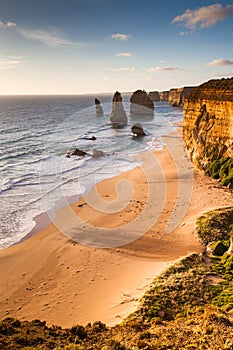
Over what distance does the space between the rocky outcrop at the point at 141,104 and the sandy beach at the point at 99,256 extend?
74.1 m

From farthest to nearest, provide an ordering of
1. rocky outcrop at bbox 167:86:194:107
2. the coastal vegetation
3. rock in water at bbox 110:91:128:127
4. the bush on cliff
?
rocky outcrop at bbox 167:86:194:107, rock in water at bbox 110:91:128:127, the bush on cliff, the coastal vegetation

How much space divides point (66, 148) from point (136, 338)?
41300 mm

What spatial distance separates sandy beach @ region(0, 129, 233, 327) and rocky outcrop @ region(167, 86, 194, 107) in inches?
3973

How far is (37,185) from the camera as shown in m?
28.3

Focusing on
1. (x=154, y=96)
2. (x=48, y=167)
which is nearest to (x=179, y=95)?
(x=154, y=96)

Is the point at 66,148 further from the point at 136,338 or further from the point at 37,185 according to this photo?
the point at 136,338

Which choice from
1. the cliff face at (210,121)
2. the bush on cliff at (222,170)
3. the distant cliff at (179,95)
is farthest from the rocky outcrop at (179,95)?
the bush on cliff at (222,170)

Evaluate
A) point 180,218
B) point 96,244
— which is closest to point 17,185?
point 96,244

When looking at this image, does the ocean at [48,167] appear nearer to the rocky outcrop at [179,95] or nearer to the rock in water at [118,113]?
the rock in water at [118,113]

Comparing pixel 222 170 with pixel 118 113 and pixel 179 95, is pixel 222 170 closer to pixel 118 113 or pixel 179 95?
pixel 118 113

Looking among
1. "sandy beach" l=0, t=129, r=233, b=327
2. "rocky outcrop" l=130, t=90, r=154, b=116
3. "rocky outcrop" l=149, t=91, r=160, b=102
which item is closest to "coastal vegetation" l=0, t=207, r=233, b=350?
"sandy beach" l=0, t=129, r=233, b=327

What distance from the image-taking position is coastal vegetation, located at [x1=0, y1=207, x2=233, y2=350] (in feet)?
25.2

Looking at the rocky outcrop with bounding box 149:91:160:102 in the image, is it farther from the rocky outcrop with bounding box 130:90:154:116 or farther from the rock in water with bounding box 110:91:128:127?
the rock in water with bounding box 110:91:128:127

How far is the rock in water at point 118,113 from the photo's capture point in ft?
249
